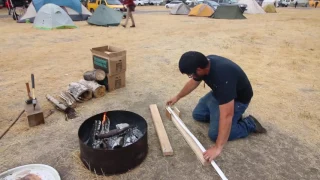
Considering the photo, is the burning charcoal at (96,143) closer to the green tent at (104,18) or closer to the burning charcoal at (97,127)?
the burning charcoal at (97,127)

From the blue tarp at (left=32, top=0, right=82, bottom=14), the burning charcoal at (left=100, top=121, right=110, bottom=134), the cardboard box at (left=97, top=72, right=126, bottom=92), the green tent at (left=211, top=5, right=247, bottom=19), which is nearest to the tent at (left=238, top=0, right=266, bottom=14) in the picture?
the green tent at (left=211, top=5, right=247, bottom=19)

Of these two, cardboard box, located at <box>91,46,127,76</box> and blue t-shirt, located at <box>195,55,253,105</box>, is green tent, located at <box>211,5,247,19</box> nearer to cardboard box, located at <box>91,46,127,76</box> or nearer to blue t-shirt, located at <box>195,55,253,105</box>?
cardboard box, located at <box>91,46,127,76</box>

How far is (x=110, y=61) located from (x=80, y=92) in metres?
0.70

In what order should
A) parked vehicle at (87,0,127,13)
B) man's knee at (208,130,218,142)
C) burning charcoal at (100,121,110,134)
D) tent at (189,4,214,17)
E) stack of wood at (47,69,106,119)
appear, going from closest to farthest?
burning charcoal at (100,121,110,134) → man's knee at (208,130,218,142) → stack of wood at (47,69,106,119) → parked vehicle at (87,0,127,13) → tent at (189,4,214,17)

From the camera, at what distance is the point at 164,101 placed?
4.15 m

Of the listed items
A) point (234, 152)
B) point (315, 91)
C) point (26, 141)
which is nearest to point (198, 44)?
point (315, 91)

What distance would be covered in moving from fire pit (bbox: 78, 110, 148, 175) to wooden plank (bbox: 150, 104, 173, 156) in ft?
0.79

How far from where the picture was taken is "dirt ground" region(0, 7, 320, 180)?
2660mm

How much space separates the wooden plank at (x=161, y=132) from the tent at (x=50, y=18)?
9.29 m

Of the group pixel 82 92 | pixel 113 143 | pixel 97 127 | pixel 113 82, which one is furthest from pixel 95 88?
pixel 113 143

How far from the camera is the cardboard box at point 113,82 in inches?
170

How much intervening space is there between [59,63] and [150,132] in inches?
156

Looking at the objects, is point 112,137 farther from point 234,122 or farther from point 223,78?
point 234,122

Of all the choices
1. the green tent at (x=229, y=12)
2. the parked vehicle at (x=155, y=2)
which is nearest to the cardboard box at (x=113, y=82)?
the green tent at (x=229, y=12)
